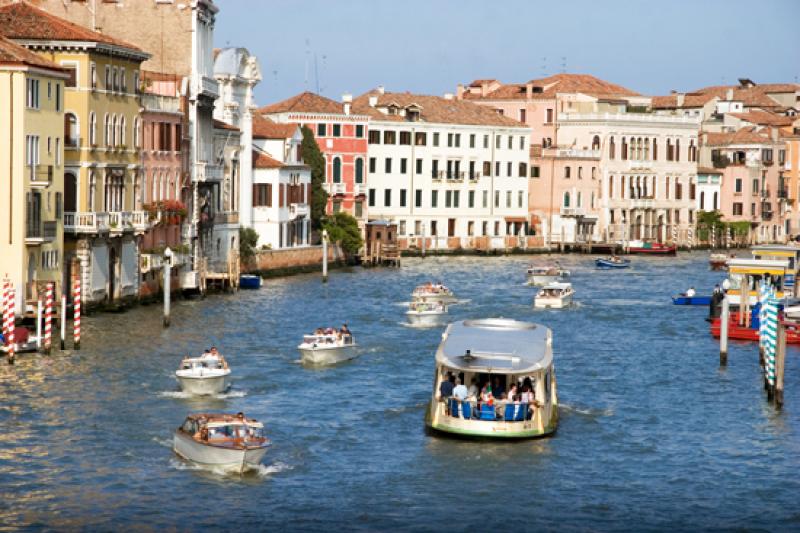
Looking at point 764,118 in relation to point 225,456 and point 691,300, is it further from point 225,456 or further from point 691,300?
point 225,456

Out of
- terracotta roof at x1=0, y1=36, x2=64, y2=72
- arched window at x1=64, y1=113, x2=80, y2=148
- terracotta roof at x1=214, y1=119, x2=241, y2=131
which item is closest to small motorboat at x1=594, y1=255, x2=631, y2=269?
terracotta roof at x1=214, y1=119, x2=241, y2=131

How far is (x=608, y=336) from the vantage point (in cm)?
5512

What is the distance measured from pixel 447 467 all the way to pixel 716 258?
64524mm

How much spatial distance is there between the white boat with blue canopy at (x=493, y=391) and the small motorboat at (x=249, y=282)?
113 feet

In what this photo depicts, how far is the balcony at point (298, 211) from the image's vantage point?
82.9 metres

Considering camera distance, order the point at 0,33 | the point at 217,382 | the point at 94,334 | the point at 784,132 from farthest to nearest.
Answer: the point at 784,132, the point at 0,33, the point at 94,334, the point at 217,382

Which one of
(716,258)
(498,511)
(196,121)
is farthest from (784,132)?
(498,511)

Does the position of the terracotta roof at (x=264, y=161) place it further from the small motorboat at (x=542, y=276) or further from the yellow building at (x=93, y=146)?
the yellow building at (x=93, y=146)

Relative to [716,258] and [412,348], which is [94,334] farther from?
[716,258]

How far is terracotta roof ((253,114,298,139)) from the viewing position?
83500 millimetres

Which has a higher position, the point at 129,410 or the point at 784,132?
the point at 784,132

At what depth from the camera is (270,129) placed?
84750 mm

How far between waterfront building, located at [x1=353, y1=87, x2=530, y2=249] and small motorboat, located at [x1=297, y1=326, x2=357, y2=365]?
53.3m

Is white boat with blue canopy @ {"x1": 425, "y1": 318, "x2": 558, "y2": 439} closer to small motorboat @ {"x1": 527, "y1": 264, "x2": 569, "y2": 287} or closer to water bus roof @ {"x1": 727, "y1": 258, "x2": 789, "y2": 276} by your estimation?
water bus roof @ {"x1": 727, "y1": 258, "x2": 789, "y2": 276}
